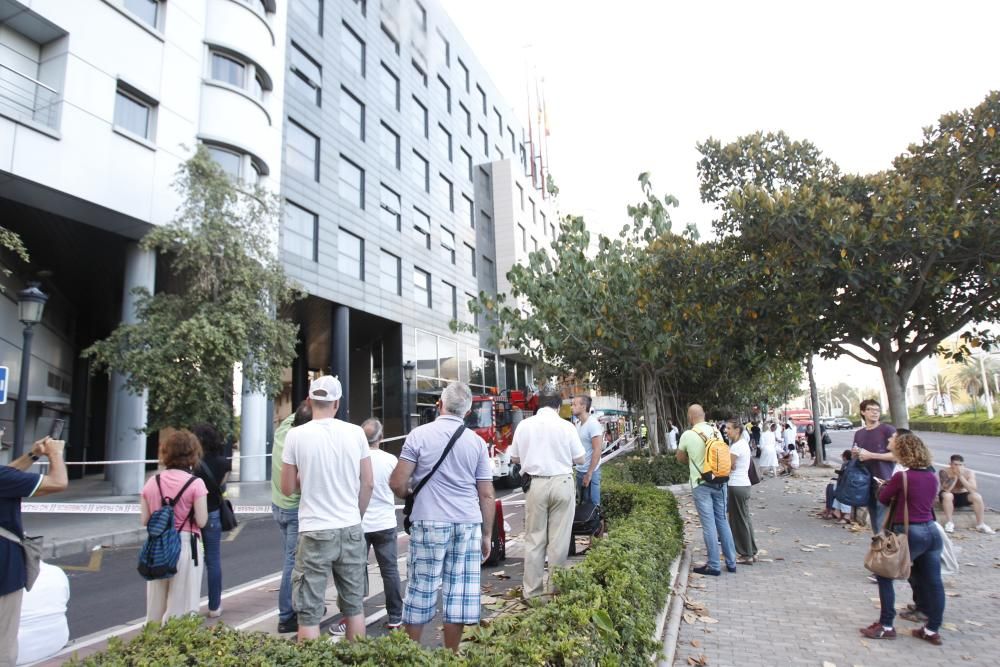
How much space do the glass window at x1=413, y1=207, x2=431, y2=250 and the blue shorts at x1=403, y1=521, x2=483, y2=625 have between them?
26689 mm

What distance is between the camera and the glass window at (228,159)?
56.5ft

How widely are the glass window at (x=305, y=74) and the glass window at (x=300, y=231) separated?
4550mm

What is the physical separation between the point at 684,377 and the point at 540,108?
3235 cm

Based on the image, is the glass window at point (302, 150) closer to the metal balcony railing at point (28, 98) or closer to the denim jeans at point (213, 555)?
the metal balcony railing at point (28, 98)

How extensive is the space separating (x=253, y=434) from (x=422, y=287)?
1227 centimetres

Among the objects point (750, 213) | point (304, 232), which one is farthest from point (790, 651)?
point (304, 232)

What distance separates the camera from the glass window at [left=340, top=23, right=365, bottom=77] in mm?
25250

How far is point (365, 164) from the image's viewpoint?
25641 millimetres

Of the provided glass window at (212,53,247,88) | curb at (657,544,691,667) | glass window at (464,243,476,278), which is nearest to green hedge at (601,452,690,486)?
curb at (657,544,691,667)

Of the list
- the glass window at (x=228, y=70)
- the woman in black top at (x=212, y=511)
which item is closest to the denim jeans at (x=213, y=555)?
the woman in black top at (x=212, y=511)

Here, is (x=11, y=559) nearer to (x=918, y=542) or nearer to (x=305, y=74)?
(x=918, y=542)

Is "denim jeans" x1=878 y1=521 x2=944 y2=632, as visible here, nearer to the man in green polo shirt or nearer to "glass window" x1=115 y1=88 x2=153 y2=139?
the man in green polo shirt

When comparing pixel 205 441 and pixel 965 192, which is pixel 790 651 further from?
pixel 965 192

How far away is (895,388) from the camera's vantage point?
34.6ft
